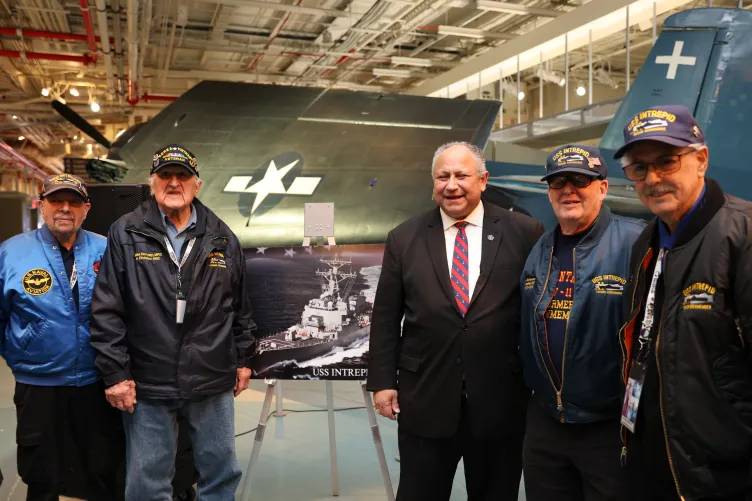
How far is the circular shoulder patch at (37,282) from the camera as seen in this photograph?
2.40m

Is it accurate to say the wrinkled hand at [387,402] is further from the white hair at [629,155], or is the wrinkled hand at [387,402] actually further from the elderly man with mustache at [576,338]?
the white hair at [629,155]

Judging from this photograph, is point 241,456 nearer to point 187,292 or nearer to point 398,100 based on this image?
point 187,292

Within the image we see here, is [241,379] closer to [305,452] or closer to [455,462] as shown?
[455,462]

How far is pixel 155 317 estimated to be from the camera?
2.25 m

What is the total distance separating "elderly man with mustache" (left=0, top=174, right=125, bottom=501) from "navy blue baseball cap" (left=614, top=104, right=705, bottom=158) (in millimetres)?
2048

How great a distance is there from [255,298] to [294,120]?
2703mm

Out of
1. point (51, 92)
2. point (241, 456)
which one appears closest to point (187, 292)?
point (241, 456)

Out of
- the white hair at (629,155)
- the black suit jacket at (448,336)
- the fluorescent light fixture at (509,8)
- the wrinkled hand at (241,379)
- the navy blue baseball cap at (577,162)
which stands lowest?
the wrinkled hand at (241,379)

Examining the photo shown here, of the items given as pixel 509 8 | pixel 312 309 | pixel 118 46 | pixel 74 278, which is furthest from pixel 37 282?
pixel 509 8

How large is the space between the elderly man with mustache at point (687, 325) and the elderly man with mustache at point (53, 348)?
6.41ft

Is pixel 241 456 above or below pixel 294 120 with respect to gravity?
below

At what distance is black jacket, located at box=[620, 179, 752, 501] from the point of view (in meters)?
1.25

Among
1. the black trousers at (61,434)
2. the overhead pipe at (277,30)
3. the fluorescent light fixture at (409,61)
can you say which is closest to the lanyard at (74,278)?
the black trousers at (61,434)

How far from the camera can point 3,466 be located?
142 inches
